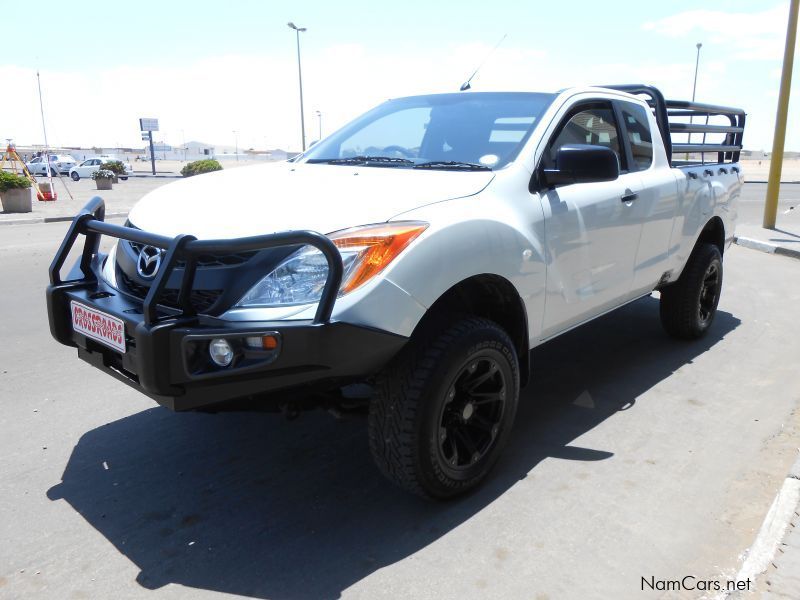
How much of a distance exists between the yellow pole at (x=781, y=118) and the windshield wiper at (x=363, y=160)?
10.6 m

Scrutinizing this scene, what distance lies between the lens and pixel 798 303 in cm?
699

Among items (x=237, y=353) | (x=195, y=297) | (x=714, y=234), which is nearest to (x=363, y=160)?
(x=195, y=297)

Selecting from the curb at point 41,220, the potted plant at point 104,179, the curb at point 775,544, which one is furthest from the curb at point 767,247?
the potted plant at point 104,179

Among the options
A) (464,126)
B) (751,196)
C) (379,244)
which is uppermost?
(464,126)

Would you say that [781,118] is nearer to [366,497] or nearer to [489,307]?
[489,307]

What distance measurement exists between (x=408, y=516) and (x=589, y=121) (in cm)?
246

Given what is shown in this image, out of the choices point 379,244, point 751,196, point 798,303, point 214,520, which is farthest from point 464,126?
point 751,196

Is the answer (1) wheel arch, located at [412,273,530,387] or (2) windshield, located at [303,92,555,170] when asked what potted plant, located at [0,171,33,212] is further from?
(1) wheel arch, located at [412,273,530,387]

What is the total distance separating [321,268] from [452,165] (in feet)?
3.74

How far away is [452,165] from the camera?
10.9 feet

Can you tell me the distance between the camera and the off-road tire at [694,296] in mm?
5176

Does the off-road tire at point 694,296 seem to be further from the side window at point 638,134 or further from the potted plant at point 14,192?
the potted plant at point 14,192

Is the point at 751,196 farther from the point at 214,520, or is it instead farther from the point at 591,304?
the point at 214,520

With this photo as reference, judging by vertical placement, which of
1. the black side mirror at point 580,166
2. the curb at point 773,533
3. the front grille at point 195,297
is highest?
the black side mirror at point 580,166
